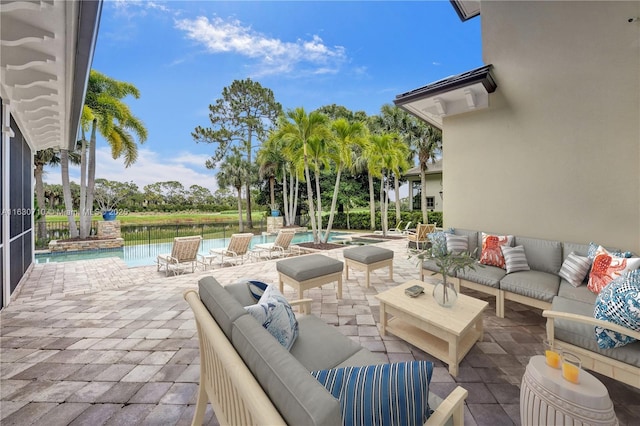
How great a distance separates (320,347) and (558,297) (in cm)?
254

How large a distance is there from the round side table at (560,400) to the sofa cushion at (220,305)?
1695 millimetres

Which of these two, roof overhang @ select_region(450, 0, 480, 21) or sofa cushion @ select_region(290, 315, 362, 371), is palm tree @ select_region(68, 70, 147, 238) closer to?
sofa cushion @ select_region(290, 315, 362, 371)

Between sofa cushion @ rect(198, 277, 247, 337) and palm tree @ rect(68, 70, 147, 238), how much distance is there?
11.4 m

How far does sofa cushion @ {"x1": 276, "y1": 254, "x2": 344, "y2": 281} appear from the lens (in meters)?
3.36

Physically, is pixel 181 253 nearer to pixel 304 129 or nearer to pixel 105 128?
pixel 304 129

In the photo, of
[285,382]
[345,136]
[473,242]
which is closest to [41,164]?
[345,136]

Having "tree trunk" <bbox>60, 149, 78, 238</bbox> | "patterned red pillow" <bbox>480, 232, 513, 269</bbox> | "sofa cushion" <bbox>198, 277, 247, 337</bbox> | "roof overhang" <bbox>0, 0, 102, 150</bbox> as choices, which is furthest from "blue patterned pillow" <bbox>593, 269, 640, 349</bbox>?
"tree trunk" <bbox>60, 149, 78, 238</bbox>

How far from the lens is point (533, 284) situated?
2961 millimetres

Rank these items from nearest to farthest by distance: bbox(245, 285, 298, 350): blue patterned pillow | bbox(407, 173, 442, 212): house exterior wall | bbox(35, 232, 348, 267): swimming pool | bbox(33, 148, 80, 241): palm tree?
bbox(245, 285, 298, 350): blue patterned pillow
bbox(35, 232, 348, 267): swimming pool
bbox(33, 148, 80, 241): palm tree
bbox(407, 173, 442, 212): house exterior wall

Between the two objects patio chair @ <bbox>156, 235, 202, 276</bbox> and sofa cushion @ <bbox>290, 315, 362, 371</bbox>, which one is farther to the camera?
patio chair @ <bbox>156, 235, 202, 276</bbox>

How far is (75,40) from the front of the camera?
8.45 feet

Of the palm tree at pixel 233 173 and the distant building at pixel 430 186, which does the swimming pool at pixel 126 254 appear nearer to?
the palm tree at pixel 233 173

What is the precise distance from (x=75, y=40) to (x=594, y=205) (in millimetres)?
6590

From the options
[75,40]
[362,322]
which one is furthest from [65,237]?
[362,322]
